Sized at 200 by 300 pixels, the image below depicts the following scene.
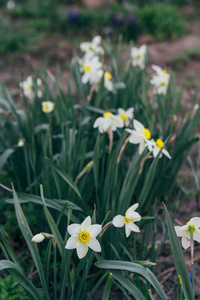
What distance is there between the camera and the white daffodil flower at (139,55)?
2.54 meters

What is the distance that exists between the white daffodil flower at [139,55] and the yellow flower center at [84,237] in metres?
1.70

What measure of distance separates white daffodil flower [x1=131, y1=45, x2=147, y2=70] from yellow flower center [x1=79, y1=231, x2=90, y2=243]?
1698mm

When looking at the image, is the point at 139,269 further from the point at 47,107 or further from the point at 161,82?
the point at 161,82

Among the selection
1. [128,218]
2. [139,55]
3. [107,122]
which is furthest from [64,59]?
[128,218]

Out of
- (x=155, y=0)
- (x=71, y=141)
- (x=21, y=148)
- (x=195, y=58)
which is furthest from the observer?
(x=155, y=0)

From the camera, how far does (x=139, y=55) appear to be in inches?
101

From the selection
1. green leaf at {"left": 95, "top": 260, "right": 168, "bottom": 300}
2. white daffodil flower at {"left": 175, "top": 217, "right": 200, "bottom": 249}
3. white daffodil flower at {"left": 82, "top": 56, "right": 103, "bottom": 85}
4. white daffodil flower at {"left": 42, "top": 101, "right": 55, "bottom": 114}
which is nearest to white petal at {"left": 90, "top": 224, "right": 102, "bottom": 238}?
green leaf at {"left": 95, "top": 260, "right": 168, "bottom": 300}

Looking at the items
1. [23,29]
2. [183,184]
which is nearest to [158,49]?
[23,29]

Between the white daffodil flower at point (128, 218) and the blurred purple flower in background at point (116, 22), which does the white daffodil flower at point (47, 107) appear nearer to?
the white daffodil flower at point (128, 218)

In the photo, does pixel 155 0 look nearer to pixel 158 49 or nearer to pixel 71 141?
pixel 158 49

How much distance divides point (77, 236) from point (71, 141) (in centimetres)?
67

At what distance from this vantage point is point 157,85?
2.26 metres

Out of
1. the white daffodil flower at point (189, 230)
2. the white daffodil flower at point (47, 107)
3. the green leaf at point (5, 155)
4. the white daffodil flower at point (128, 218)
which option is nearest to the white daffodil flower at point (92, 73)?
the white daffodil flower at point (47, 107)

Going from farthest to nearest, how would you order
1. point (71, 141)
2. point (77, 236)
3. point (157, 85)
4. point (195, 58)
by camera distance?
point (195, 58) < point (157, 85) < point (71, 141) < point (77, 236)
